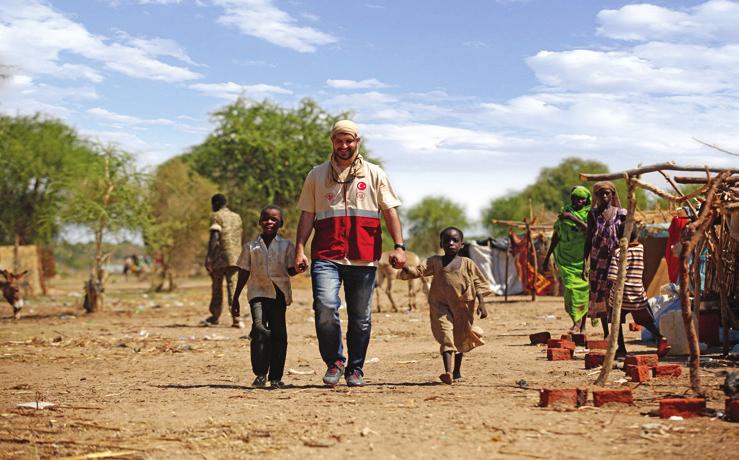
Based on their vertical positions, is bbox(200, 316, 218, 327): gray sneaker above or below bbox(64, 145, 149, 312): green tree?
below

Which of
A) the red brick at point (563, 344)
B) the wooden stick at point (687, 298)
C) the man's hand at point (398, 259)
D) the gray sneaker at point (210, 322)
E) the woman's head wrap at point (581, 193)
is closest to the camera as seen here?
the wooden stick at point (687, 298)

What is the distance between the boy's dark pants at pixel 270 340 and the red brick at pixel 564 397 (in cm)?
250

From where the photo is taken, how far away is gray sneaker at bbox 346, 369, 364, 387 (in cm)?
751

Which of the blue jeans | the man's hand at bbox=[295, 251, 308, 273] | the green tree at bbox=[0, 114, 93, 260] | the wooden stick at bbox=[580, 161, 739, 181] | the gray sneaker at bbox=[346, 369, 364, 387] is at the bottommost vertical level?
the gray sneaker at bbox=[346, 369, 364, 387]

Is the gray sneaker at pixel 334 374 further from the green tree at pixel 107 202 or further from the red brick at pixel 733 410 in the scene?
the green tree at pixel 107 202

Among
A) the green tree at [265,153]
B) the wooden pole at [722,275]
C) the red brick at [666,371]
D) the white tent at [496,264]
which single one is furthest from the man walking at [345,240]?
the green tree at [265,153]

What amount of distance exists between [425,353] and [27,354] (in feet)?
16.2

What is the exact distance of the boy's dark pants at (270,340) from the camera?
7.71 m

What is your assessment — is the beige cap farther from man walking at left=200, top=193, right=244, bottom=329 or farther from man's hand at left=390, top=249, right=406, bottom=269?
man walking at left=200, top=193, right=244, bottom=329

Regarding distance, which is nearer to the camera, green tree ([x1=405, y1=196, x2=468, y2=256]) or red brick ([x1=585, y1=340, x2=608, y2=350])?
red brick ([x1=585, y1=340, x2=608, y2=350])

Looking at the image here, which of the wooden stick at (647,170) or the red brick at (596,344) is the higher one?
the wooden stick at (647,170)

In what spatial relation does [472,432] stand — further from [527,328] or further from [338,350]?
[527,328]

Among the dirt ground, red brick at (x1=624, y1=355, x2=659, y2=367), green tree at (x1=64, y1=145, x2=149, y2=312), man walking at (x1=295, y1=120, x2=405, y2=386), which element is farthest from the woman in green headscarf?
green tree at (x1=64, y1=145, x2=149, y2=312)

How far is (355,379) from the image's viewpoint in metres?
7.52
